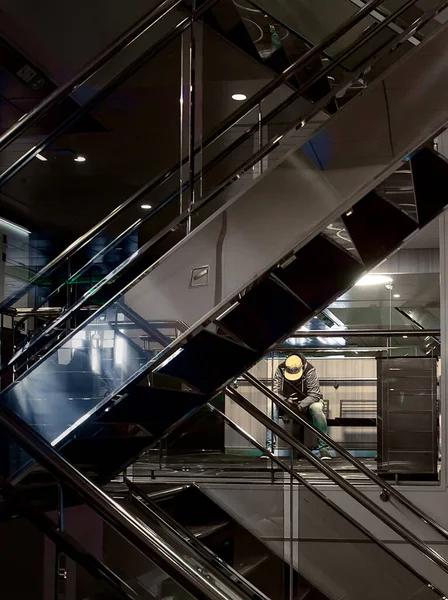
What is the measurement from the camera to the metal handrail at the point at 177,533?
366 centimetres

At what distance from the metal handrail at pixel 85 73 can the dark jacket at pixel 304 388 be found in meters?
3.87

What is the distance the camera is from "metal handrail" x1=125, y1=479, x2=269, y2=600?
3.66m

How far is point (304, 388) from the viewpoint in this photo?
614 centimetres

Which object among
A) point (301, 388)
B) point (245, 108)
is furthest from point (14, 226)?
point (301, 388)

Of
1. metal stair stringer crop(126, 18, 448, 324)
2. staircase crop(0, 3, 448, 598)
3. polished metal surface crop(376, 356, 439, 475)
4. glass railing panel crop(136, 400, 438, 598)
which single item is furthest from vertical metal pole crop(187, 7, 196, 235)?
polished metal surface crop(376, 356, 439, 475)

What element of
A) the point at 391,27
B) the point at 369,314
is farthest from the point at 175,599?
the point at 369,314

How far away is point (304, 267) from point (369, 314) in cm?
379

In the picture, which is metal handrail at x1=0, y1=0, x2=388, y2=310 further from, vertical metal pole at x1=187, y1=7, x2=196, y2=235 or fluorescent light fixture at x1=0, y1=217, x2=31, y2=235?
fluorescent light fixture at x1=0, y1=217, x2=31, y2=235

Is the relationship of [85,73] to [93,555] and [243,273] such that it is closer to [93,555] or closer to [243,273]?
[243,273]

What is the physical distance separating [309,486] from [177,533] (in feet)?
2.45

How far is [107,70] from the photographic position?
168 inches

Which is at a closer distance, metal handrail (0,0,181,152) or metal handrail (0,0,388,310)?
metal handrail (0,0,181,152)

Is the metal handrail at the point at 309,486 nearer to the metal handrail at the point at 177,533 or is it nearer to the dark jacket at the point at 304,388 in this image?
the metal handrail at the point at 177,533

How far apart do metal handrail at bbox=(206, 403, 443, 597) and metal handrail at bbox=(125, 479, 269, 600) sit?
0.58 metres
